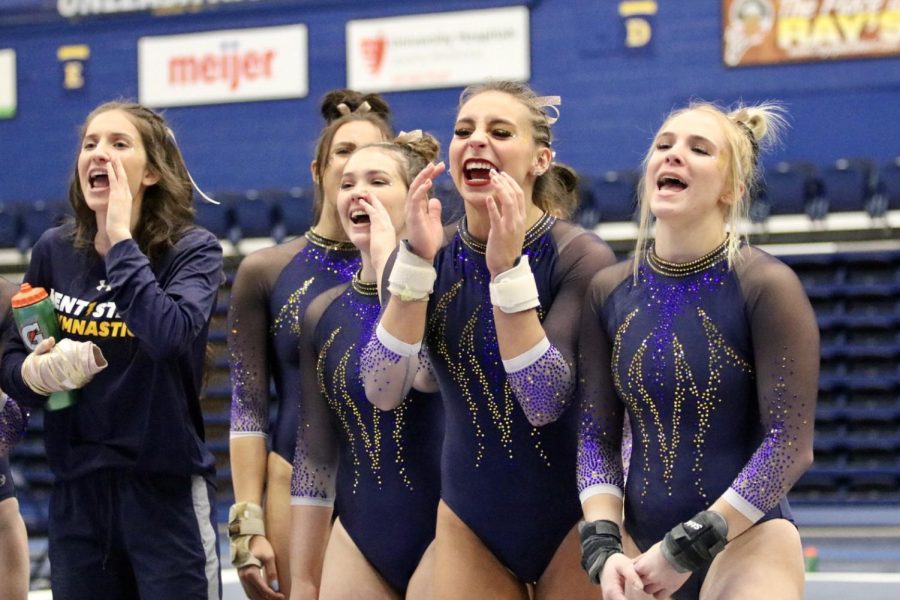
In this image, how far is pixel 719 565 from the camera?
8.22 feet

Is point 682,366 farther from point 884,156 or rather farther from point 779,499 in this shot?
point 884,156

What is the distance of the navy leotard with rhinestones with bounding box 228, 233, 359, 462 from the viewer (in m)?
3.45

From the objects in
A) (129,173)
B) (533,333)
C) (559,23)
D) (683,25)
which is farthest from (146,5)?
(533,333)

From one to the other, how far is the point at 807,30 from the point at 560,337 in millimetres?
8270

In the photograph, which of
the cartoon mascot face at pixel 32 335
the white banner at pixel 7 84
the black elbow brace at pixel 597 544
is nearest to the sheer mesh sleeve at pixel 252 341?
the cartoon mascot face at pixel 32 335

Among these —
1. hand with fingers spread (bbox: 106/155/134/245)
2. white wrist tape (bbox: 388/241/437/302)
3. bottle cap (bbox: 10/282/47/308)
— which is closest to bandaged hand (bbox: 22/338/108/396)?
bottle cap (bbox: 10/282/47/308)

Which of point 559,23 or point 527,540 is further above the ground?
point 559,23

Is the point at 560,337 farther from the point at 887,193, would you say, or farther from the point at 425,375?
the point at 887,193

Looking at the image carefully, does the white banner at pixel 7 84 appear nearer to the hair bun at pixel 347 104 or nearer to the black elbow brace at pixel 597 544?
the hair bun at pixel 347 104

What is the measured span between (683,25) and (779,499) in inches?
337

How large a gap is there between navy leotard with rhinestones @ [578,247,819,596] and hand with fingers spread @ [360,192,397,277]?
0.53 m

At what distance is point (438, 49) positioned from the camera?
10992 millimetres

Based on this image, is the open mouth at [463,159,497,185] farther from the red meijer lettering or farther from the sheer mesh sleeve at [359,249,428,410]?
the red meijer lettering

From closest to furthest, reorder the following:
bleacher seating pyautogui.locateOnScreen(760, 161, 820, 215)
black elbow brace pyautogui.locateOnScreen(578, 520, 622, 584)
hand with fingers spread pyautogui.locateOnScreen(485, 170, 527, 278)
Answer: black elbow brace pyautogui.locateOnScreen(578, 520, 622, 584) < hand with fingers spread pyautogui.locateOnScreen(485, 170, 527, 278) < bleacher seating pyautogui.locateOnScreen(760, 161, 820, 215)
